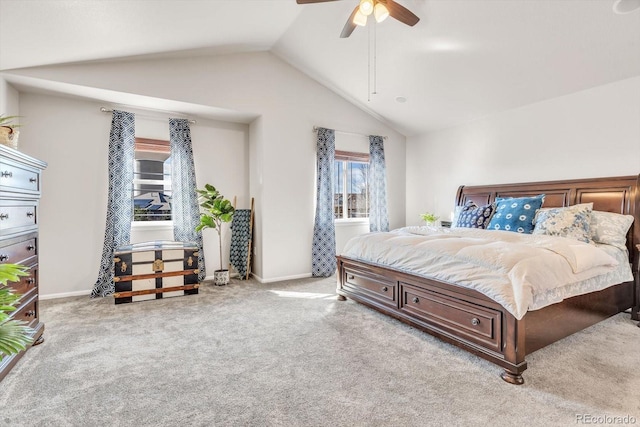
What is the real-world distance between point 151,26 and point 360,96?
3.05 meters

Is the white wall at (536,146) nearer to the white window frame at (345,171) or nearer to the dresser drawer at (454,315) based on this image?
the white window frame at (345,171)

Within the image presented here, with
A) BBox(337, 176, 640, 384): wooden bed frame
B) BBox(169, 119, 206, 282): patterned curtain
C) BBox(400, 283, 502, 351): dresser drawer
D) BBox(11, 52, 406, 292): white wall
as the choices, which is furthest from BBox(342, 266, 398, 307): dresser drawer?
BBox(169, 119, 206, 282): patterned curtain

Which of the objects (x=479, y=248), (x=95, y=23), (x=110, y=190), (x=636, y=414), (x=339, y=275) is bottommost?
(x=636, y=414)

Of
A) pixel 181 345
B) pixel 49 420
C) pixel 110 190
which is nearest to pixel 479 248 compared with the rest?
pixel 181 345

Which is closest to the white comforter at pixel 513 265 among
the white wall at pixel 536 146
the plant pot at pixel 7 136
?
the white wall at pixel 536 146

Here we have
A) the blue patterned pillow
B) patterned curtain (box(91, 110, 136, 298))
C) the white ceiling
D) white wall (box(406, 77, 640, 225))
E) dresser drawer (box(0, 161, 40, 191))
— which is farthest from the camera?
patterned curtain (box(91, 110, 136, 298))

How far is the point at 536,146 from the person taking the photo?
4074mm

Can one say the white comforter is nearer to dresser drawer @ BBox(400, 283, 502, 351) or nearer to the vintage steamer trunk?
dresser drawer @ BBox(400, 283, 502, 351)

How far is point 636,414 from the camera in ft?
5.38

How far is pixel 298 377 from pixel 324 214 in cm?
312

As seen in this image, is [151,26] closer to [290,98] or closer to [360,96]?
[290,98]

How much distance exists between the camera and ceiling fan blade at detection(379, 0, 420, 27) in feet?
8.05

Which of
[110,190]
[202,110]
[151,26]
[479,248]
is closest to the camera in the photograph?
[479,248]

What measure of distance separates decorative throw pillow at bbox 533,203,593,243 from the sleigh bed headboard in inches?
8.5
